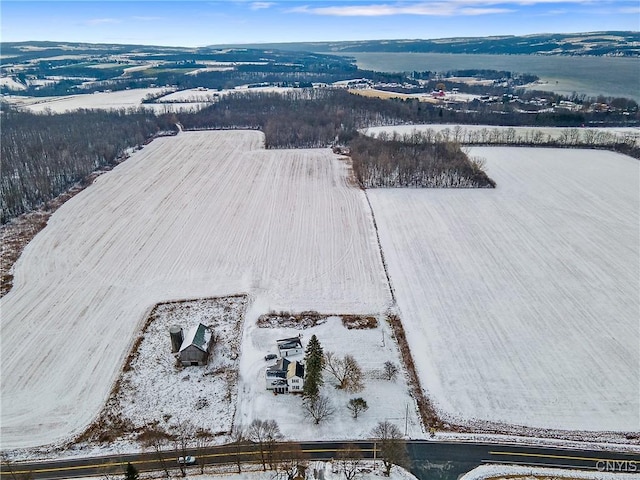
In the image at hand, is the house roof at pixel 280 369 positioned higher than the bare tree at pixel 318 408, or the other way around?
the house roof at pixel 280 369

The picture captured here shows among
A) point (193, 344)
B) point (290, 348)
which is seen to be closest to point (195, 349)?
point (193, 344)

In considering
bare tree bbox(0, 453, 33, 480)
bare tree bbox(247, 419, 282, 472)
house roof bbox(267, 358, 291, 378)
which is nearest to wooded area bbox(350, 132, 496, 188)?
house roof bbox(267, 358, 291, 378)

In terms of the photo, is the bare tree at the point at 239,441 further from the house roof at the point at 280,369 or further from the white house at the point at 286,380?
the house roof at the point at 280,369

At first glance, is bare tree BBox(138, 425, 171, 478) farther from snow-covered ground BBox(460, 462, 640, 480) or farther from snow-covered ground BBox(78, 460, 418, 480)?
snow-covered ground BBox(460, 462, 640, 480)

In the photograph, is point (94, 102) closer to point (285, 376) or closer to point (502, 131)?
point (502, 131)

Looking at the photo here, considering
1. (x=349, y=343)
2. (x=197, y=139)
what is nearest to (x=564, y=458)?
(x=349, y=343)

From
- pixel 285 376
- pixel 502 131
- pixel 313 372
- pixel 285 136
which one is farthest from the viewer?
pixel 502 131

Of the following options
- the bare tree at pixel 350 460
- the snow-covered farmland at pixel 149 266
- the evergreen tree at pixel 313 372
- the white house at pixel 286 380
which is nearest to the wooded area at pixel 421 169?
the snow-covered farmland at pixel 149 266

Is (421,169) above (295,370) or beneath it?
above
